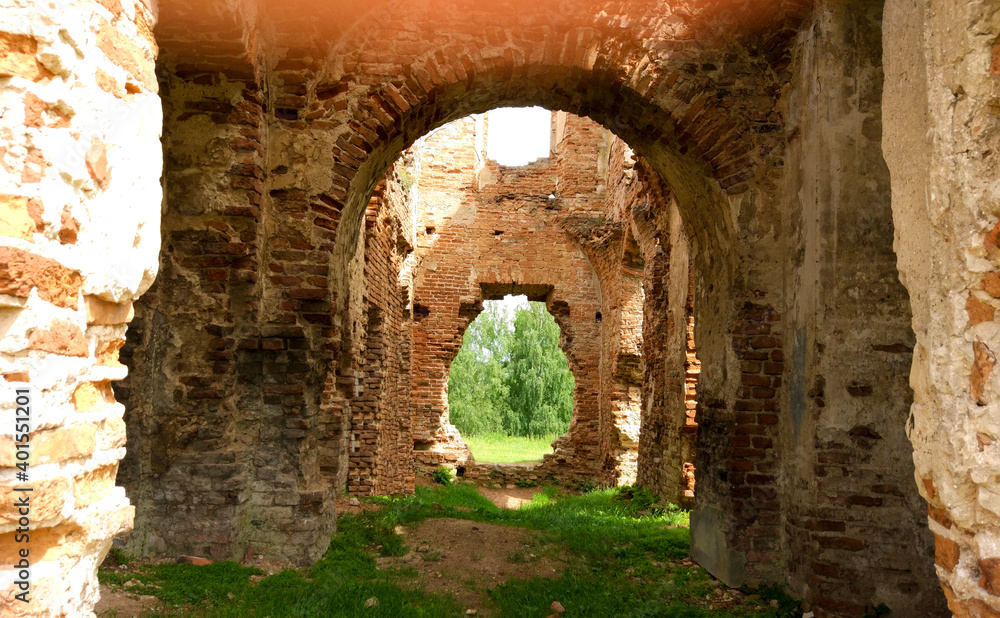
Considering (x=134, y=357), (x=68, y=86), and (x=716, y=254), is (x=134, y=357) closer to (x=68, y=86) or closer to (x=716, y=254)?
(x=68, y=86)

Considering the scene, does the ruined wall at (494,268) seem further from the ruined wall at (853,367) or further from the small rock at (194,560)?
the ruined wall at (853,367)

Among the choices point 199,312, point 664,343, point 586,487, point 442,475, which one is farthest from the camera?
point 442,475

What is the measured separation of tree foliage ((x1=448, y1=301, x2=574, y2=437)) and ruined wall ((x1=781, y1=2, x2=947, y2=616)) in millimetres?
18783

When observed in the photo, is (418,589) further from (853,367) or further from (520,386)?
(520,386)

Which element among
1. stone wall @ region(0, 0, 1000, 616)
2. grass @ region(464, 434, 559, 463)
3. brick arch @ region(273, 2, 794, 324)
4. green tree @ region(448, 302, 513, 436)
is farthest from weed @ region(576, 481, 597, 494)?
green tree @ region(448, 302, 513, 436)

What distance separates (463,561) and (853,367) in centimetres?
297

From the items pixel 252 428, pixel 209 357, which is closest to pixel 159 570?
pixel 252 428

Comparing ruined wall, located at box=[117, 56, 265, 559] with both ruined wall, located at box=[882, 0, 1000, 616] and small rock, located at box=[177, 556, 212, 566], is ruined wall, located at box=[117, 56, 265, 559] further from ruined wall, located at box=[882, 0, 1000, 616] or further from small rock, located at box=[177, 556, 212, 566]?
ruined wall, located at box=[882, 0, 1000, 616]

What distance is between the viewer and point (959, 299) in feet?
6.13

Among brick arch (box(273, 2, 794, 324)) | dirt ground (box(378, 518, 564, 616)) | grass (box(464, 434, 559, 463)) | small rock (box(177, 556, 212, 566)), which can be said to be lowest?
grass (box(464, 434, 559, 463))

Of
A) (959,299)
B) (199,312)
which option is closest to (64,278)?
(959,299)

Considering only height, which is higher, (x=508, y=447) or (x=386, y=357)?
(x=386, y=357)

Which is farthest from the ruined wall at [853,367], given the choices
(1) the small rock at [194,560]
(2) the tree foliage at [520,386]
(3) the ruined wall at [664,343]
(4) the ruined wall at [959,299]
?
(2) the tree foliage at [520,386]

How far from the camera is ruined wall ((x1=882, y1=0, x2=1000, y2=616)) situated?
176cm
